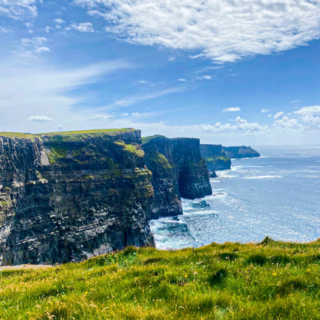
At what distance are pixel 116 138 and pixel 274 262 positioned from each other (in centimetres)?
9011

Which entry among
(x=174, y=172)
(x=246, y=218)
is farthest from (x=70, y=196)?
(x=174, y=172)

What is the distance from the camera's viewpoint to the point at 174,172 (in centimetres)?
16088

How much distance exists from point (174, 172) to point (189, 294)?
15662 cm

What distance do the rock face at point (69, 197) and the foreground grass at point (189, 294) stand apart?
182 ft

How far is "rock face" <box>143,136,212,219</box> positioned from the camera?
12825cm

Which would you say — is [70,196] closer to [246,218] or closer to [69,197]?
[69,197]

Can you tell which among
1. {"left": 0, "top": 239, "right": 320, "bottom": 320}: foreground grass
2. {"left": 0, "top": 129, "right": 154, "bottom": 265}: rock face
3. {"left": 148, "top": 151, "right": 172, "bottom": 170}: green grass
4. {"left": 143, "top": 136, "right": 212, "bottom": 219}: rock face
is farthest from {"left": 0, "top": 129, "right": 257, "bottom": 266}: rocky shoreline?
{"left": 0, "top": 239, "right": 320, "bottom": 320}: foreground grass

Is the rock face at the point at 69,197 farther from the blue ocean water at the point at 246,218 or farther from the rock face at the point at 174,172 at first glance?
the rock face at the point at 174,172

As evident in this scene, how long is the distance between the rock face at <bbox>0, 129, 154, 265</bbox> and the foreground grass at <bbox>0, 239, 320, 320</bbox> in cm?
5543

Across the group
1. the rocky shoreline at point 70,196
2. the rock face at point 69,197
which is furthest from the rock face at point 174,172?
the rock face at point 69,197

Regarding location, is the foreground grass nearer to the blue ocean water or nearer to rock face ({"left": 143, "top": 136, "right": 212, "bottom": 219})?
the blue ocean water

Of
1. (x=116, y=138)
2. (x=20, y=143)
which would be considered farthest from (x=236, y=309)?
(x=116, y=138)

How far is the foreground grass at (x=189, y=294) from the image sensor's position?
3.88m

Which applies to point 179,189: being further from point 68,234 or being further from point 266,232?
point 68,234
